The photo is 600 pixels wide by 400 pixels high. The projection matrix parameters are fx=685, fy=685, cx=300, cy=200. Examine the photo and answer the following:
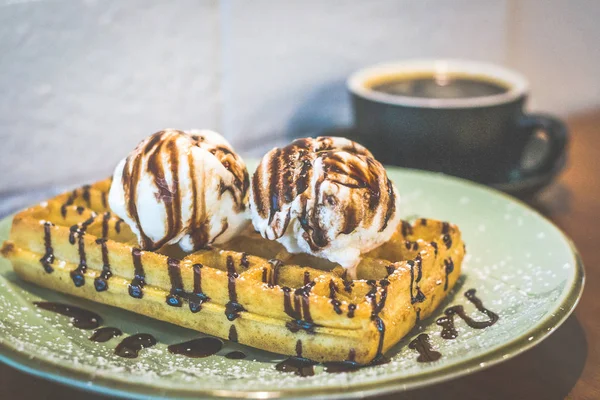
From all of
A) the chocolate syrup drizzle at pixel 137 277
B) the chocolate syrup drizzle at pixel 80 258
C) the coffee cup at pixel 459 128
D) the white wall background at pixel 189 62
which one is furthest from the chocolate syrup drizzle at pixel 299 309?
the white wall background at pixel 189 62

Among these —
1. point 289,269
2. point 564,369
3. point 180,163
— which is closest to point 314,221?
point 289,269

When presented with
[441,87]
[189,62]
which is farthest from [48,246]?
[441,87]

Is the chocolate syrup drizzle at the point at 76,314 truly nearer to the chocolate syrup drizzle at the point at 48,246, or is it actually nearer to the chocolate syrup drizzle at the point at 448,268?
the chocolate syrup drizzle at the point at 48,246

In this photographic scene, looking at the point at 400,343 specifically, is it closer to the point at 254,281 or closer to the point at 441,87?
the point at 254,281

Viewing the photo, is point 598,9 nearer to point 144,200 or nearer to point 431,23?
point 431,23

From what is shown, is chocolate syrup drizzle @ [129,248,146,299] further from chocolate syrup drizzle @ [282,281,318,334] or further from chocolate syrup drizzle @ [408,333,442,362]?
chocolate syrup drizzle @ [408,333,442,362]

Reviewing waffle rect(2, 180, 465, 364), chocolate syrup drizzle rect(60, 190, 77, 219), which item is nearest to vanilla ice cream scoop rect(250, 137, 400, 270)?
waffle rect(2, 180, 465, 364)
